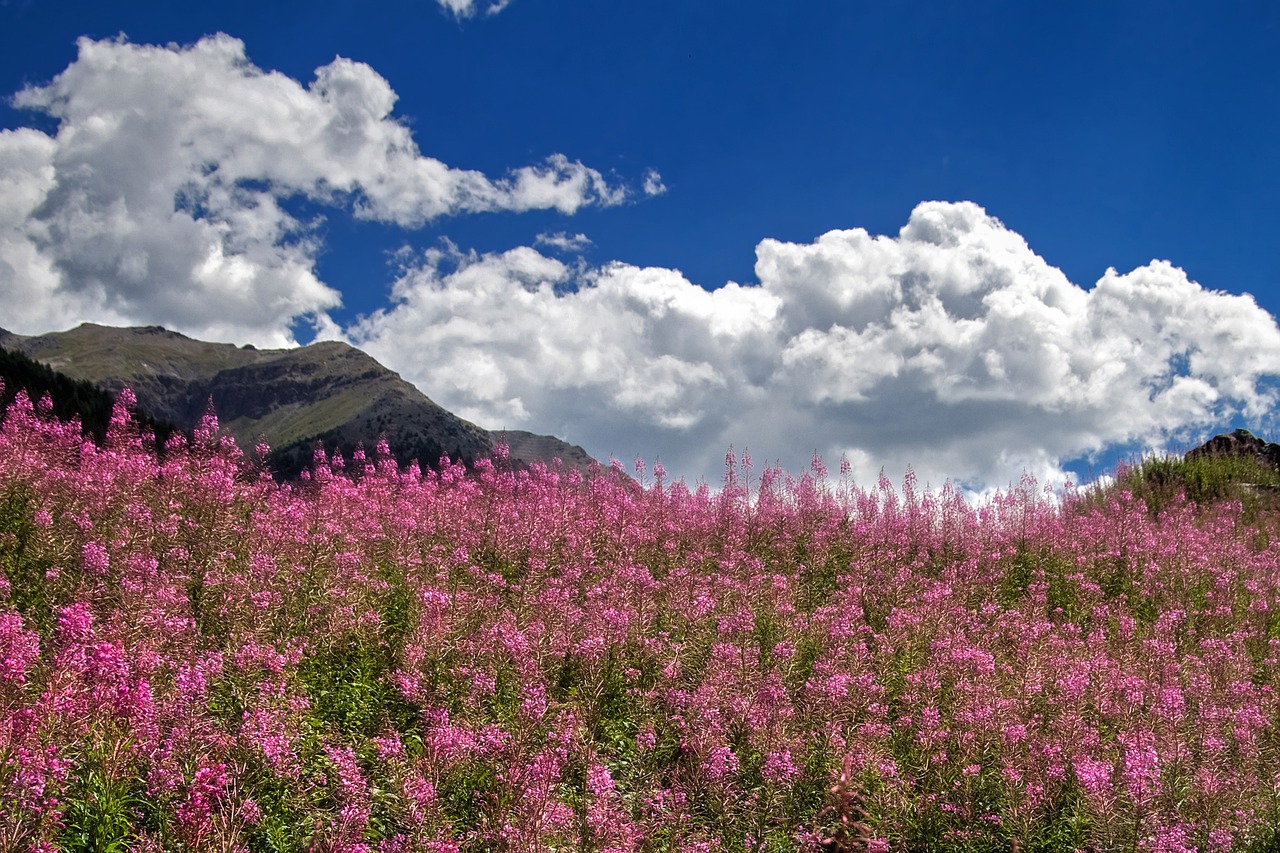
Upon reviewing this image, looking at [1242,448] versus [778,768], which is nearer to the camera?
[778,768]

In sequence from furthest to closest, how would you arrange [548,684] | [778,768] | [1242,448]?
1. [1242,448]
2. [548,684]
3. [778,768]

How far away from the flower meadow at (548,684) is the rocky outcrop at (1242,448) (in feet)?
46.5

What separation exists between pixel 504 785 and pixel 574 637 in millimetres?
2295

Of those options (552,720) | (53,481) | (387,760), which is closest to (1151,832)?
(552,720)

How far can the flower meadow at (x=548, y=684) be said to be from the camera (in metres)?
5.08

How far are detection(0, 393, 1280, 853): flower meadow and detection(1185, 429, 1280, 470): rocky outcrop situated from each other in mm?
14177

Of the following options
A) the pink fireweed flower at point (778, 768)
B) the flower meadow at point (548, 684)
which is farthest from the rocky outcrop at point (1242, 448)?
the pink fireweed flower at point (778, 768)

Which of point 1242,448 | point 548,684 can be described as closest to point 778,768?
point 548,684

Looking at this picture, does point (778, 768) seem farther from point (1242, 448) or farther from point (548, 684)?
point (1242, 448)

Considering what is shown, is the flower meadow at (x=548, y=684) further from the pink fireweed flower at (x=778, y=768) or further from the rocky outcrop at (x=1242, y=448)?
the rocky outcrop at (x=1242, y=448)

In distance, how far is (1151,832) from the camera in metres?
5.51

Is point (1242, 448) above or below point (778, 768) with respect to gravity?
above

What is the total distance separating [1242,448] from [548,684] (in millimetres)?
25838

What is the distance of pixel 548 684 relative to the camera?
7098 millimetres
